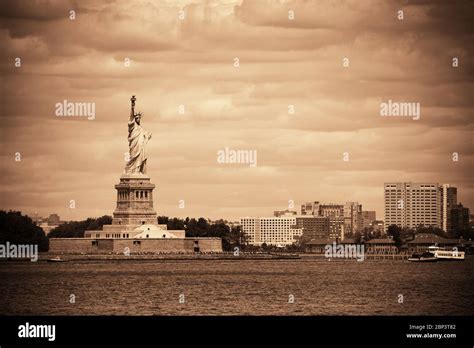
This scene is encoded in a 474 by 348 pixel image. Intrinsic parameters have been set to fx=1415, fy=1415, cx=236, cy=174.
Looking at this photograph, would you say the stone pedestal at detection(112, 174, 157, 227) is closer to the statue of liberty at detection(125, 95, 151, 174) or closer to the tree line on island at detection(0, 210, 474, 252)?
the statue of liberty at detection(125, 95, 151, 174)

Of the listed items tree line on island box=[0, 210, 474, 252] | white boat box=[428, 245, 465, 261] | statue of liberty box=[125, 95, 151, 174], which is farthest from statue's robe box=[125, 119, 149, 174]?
white boat box=[428, 245, 465, 261]

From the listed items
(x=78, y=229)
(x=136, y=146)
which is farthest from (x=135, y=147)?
(x=78, y=229)

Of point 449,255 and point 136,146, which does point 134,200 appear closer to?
point 136,146

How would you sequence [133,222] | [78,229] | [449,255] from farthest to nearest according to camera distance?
1. [78,229]
2. [449,255]
3. [133,222]

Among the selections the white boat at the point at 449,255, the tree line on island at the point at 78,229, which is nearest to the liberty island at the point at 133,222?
the tree line on island at the point at 78,229

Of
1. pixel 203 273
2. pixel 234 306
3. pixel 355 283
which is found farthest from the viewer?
pixel 203 273

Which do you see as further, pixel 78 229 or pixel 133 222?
pixel 78 229
